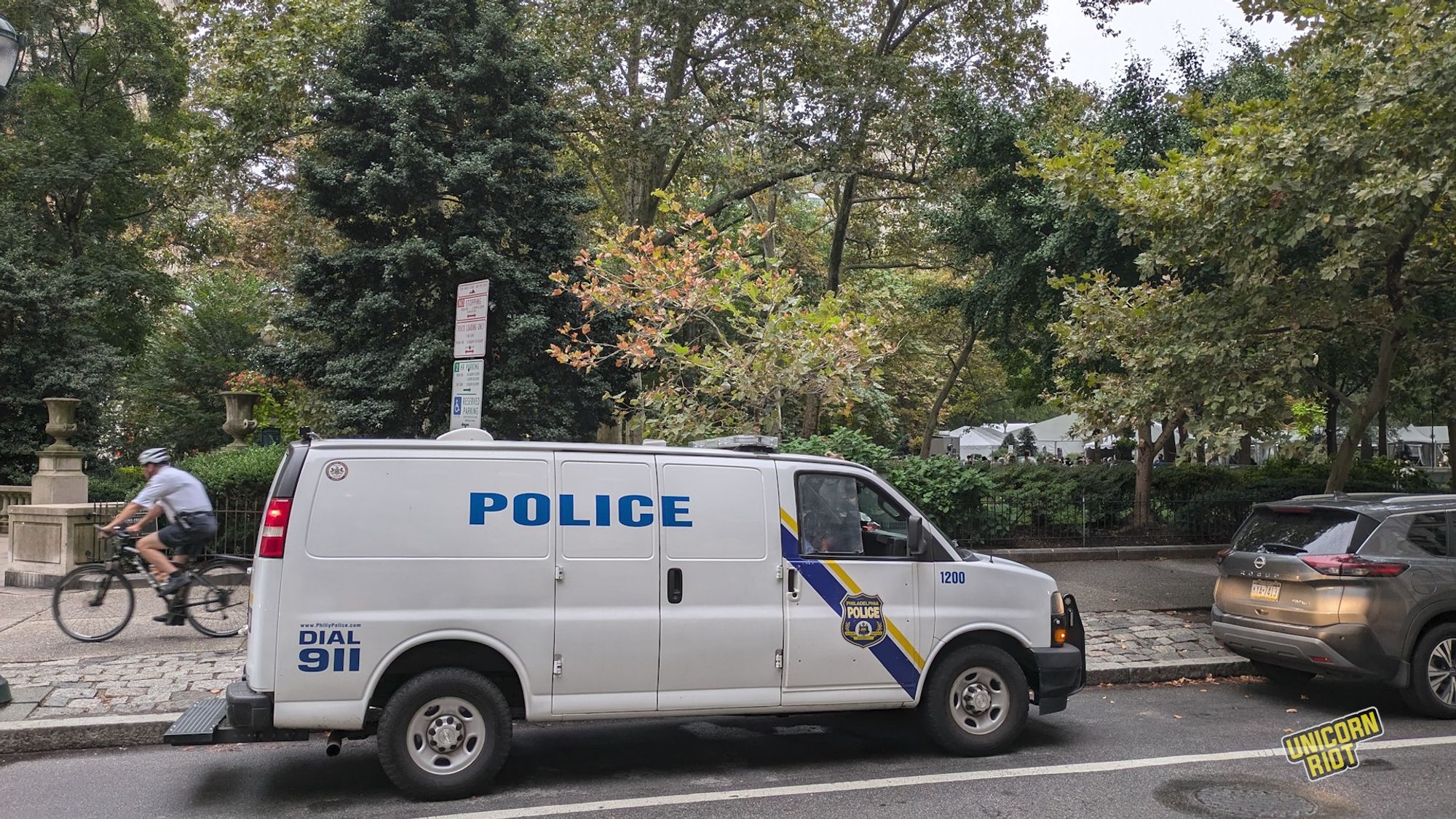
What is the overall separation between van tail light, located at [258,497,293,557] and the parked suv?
706 cm

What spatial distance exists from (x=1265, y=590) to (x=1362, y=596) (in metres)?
0.70

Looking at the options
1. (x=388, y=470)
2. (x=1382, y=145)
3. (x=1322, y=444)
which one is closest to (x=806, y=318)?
(x=1382, y=145)

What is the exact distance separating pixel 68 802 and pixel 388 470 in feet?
8.20

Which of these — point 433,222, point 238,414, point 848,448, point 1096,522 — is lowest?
point 1096,522

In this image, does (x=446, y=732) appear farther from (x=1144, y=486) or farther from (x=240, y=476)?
(x=1144, y=486)

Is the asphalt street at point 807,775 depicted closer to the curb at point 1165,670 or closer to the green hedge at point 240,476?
the curb at point 1165,670

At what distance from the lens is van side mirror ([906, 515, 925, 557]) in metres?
6.57

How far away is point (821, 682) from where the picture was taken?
6340 millimetres

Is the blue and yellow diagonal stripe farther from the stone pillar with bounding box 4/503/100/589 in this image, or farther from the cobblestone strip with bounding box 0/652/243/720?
the stone pillar with bounding box 4/503/100/589

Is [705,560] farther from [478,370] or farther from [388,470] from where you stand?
[478,370]

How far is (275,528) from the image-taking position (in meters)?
5.57

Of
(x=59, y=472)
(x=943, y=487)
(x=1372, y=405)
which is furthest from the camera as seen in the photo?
(x=59, y=472)

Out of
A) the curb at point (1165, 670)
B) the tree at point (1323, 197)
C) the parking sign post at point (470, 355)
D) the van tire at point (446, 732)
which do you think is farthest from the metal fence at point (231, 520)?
the tree at point (1323, 197)

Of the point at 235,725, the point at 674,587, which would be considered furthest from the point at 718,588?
the point at 235,725
